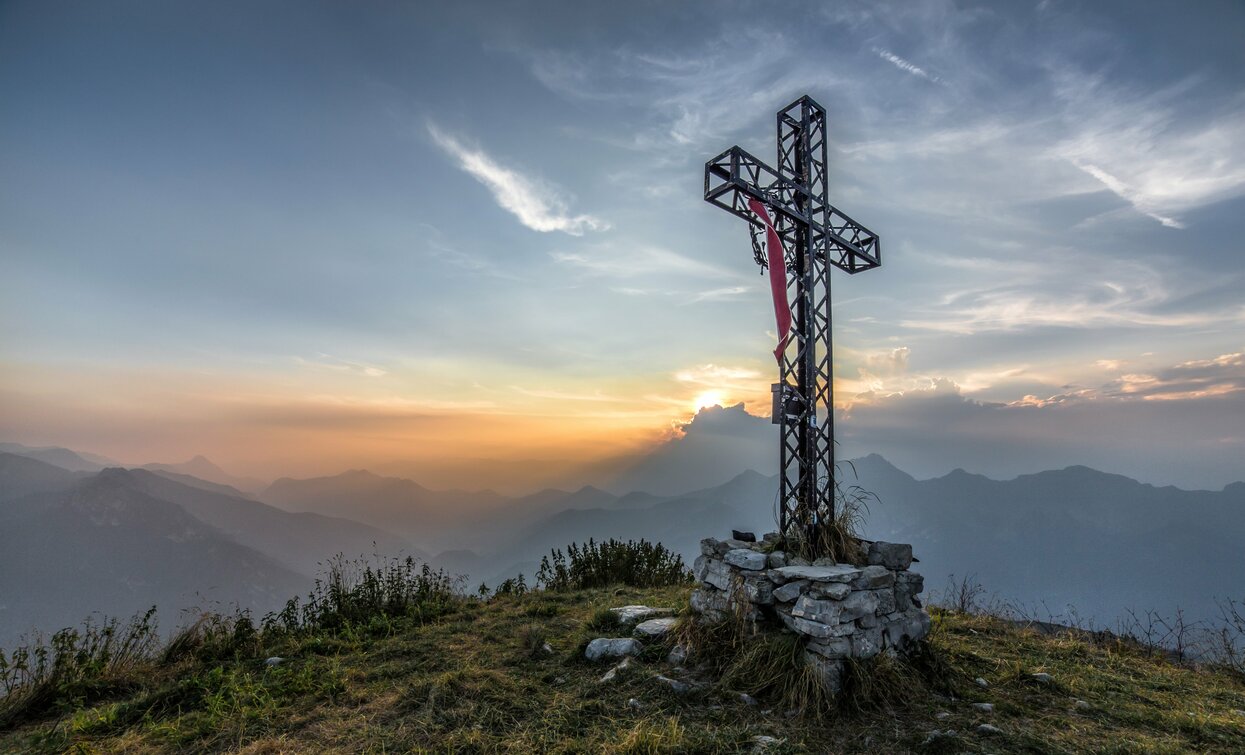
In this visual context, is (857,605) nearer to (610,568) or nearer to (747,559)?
(747,559)

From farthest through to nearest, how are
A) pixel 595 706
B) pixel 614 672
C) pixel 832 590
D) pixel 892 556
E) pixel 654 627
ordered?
pixel 654 627
pixel 892 556
pixel 614 672
pixel 832 590
pixel 595 706

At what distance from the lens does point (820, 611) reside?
514cm

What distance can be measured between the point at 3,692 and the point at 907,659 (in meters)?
10.1

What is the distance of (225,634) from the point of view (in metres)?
7.05

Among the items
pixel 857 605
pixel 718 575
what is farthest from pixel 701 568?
pixel 857 605

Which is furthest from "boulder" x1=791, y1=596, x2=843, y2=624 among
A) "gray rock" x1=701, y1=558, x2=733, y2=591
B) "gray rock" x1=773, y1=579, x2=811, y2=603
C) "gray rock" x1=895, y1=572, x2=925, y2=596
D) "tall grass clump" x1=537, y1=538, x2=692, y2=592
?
"tall grass clump" x1=537, y1=538, x2=692, y2=592

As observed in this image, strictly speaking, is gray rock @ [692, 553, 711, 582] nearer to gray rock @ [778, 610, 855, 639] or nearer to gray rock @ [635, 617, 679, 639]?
gray rock @ [635, 617, 679, 639]

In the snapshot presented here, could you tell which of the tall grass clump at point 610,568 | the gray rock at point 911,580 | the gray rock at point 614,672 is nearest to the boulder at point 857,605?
the gray rock at point 911,580

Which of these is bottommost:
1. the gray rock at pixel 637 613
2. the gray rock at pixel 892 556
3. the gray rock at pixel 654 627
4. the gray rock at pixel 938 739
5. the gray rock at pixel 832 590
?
the gray rock at pixel 637 613

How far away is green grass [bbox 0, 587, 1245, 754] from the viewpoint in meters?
4.29

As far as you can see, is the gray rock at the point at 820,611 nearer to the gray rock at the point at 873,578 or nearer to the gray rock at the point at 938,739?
the gray rock at the point at 873,578

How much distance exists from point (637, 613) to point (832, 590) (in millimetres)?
3464

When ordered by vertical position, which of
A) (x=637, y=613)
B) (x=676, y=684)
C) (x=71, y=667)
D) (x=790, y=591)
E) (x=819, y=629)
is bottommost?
(x=71, y=667)

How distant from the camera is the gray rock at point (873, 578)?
5352 millimetres
